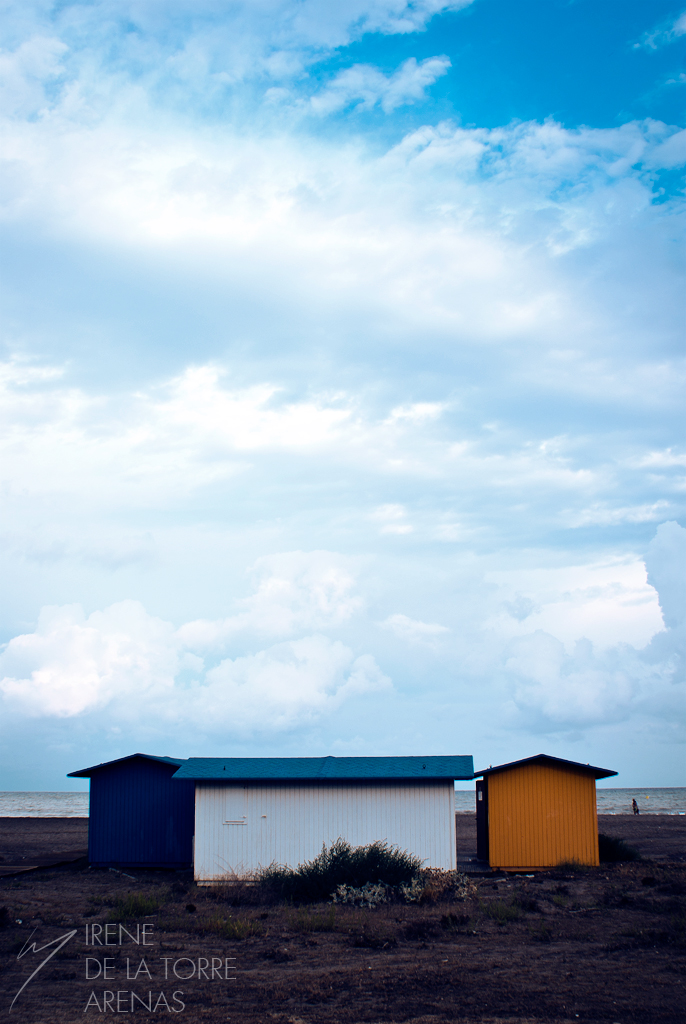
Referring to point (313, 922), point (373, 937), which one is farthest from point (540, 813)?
point (373, 937)

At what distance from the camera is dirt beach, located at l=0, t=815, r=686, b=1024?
911 cm

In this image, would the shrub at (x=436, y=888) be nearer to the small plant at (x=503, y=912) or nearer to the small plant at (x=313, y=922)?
the small plant at (x=503, y=912)

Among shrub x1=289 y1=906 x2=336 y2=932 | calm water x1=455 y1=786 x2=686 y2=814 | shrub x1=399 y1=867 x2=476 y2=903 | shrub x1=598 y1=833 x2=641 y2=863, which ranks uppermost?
shrub x1=289 y1=906 x2=336 y2=932

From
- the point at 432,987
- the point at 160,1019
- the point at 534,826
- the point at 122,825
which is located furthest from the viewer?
the point at 122,825

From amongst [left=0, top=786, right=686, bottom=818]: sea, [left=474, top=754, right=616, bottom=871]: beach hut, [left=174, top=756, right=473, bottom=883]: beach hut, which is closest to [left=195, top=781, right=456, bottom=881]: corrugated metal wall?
[left=174, top=756, right=473, bottom=883]: beach hut

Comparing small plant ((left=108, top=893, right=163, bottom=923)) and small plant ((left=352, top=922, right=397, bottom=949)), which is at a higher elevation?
small plant ((left=352, top=922, right=397, bottom=949))

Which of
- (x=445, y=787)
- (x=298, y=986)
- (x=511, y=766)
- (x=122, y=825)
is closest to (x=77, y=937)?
(x=298, y=986)

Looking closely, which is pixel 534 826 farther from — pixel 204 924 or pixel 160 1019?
pixel 160 1019

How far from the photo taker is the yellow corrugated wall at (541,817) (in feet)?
73.5

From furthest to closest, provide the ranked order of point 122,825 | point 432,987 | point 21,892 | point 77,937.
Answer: point 122,825
point 21,892
point 77,937
point 432,987

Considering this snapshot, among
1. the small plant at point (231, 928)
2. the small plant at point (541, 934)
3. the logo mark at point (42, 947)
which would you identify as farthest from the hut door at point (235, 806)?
the small plant at point (541, 934)

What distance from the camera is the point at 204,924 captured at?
1424cm

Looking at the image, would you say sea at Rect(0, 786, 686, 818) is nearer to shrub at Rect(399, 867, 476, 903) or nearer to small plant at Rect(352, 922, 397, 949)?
shrub at Rect(399, 867, 476, 903)

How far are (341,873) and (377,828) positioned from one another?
115 inches
